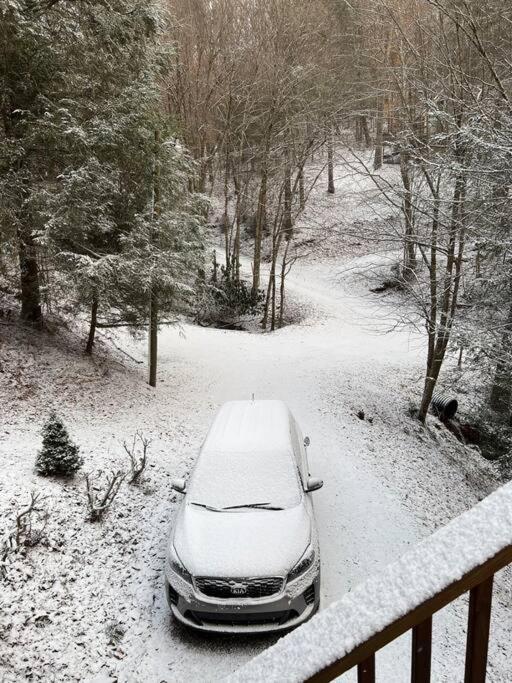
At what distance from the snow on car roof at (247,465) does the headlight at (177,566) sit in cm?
70

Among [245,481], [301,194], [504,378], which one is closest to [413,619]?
[245,481]

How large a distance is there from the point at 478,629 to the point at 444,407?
45.5 feet

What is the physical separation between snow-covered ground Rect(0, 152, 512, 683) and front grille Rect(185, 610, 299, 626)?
401 mm

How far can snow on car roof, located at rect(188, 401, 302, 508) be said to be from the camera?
5797 mm

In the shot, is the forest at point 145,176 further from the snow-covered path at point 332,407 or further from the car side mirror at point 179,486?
the car side mirror at point 179,486

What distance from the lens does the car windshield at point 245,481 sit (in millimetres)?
5711

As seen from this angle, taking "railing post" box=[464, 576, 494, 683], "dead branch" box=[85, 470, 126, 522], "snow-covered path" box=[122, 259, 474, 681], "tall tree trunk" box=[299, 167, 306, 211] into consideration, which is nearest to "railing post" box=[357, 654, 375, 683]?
"railing post" box=[464, 576, 494, 683]

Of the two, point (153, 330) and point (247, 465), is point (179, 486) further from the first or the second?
point (153, 330)

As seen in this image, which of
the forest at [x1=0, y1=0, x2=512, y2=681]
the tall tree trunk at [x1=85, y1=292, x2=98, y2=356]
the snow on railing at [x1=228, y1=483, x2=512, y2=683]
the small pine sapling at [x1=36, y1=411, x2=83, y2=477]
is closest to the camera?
the snow on railing at [x1=228, y1=483, x2=512, y2=683]

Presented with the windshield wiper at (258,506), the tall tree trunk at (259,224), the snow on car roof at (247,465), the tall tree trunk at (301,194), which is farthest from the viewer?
the tall tree trunk at (259,224)

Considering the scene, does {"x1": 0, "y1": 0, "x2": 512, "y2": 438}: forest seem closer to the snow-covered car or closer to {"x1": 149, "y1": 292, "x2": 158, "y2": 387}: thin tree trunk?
{"x1": 149, "y1": 292, "x2": 158, "y2": 387}: thin tree trunk

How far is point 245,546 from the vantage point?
5105 mm

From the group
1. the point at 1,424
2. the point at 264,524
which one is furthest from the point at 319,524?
the point at 1,424

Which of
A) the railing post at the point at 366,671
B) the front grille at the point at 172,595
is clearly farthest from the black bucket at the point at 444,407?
the railing post at the point at 366,671
